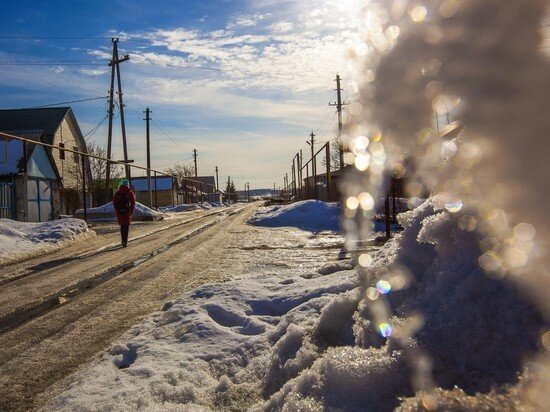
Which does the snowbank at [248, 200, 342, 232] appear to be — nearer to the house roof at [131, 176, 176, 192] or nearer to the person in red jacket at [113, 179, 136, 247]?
the person in red jacket at [113, 179, 136, 247]

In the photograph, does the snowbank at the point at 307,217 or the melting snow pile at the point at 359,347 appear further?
the snowbank at the point at 307,217

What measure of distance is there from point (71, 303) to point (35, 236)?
758 centimetres

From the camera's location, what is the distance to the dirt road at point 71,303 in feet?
9.41

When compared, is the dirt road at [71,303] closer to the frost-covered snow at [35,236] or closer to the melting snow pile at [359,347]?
the melting snow pile at [359,347]

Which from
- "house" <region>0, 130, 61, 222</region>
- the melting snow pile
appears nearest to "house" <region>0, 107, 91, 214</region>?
"house" <region>0, 130, 61, 222</region>

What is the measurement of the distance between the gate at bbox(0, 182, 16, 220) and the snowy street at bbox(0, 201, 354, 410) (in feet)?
36.3

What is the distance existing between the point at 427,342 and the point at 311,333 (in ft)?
3.43

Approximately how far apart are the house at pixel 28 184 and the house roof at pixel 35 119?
→ 40.6 feet

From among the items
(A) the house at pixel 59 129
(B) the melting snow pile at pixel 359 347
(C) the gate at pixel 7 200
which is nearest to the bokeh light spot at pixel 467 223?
(B) the melting snow pile at pixel 359 347

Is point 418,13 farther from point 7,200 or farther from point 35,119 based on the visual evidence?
point 35,119

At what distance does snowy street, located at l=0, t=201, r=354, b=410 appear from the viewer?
297 centimetres

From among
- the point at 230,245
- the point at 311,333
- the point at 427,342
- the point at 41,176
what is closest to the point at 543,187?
the point at 427,342

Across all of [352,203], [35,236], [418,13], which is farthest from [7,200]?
[418,13]

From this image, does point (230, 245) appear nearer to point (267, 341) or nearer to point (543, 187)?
point (267, 341)
